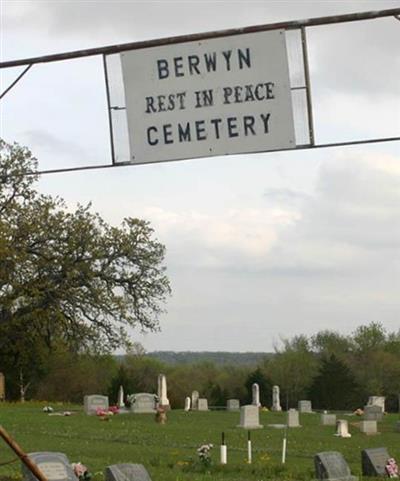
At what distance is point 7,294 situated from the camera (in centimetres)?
4747

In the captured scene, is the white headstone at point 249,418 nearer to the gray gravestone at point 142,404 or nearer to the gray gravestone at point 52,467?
the gray gravestone at point 142,404

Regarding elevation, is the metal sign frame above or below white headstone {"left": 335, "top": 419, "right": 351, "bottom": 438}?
above

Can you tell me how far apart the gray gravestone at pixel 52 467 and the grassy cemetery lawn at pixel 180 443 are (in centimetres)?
47

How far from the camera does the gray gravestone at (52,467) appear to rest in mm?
12359

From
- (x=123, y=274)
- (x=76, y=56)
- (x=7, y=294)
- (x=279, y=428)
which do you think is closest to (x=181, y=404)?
(x=123, y=274)

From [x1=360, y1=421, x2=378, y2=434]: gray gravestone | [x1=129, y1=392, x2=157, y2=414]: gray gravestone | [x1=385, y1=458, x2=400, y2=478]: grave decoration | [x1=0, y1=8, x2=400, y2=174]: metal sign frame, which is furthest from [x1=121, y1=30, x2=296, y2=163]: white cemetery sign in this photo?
[x1=129, y1=392, x2=157, y2=414]: gray gravestone

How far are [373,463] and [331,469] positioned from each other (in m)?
2.00

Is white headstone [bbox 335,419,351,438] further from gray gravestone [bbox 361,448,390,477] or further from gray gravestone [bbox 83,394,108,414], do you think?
gray gravestone [bbox 361,448,390,477]

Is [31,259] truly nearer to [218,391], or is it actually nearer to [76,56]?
[218,391]

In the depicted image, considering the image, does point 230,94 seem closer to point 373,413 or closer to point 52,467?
point 52,467

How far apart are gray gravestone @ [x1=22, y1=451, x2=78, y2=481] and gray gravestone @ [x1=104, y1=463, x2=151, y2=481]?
1.39 ft

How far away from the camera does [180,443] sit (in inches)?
994

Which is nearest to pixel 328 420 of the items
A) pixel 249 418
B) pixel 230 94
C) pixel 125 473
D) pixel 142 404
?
pixel 249 418

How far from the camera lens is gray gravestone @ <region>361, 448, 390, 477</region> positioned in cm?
1769
